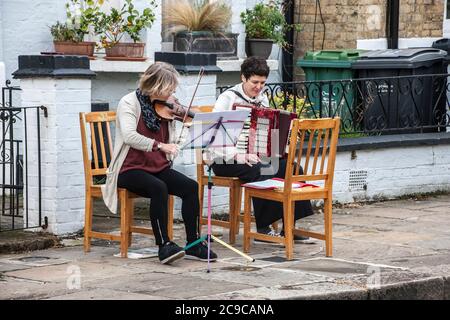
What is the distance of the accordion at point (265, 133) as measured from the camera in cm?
920

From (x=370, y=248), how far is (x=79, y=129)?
102 inches

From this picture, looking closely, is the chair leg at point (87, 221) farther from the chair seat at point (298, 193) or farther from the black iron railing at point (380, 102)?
the black iron railing at point (380, 102)

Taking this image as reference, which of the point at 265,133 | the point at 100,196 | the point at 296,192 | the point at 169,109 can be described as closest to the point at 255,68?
the point at 265,133

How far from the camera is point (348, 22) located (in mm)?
14492

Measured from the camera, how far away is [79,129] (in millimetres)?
9805

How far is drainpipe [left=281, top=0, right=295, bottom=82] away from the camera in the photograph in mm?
14734

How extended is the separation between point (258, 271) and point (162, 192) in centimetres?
97

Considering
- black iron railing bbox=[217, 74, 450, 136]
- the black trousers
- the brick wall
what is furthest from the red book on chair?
the brick wall

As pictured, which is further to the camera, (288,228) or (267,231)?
(267,231)

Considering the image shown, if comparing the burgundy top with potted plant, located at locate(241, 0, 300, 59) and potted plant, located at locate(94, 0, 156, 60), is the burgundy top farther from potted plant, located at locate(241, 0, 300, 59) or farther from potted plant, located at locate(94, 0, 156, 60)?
potted plant, located at locate(241, 0, 300, 59)

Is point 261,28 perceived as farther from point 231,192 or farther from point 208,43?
point 231,192

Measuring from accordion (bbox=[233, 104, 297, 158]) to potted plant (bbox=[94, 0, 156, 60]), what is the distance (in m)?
3.54

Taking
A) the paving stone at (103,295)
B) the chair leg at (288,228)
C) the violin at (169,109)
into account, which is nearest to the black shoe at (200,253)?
the chair leg at (288,228)

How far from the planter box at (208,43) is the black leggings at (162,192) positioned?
442 cm
